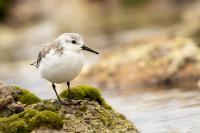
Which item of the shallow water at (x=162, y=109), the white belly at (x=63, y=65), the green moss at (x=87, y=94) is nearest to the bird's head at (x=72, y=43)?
the white belly at (x=63, y=65)

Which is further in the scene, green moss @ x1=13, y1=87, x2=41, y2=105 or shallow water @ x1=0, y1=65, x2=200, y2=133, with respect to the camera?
shallow water @ x1=0, y1=65, x2=200, y2=133

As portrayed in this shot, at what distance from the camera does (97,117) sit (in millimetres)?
10734

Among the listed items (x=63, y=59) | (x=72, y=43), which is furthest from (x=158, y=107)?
(x=63, y=59)

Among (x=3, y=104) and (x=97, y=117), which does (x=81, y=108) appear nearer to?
(x=97, y=117)

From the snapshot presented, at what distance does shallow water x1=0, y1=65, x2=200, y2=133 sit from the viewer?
12445 mm

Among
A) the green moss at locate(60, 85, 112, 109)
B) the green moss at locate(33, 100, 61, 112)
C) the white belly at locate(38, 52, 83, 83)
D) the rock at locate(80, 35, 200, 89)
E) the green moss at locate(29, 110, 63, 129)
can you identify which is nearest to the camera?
the green moss at locate(29, 110, 63, 129)

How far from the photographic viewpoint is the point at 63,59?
1062cm

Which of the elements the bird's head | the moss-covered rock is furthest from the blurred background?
the bird's head

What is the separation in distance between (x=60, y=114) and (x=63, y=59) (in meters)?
0.92

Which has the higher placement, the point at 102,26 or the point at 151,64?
the point at 102,26

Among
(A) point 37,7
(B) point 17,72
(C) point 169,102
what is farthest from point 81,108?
(A) point 37,7

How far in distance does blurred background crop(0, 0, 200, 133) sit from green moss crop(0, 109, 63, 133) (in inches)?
112

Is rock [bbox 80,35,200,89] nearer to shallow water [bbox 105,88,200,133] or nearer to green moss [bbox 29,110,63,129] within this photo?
shallow water [bbox 105,88,200,133]

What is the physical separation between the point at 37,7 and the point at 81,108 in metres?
40.9
